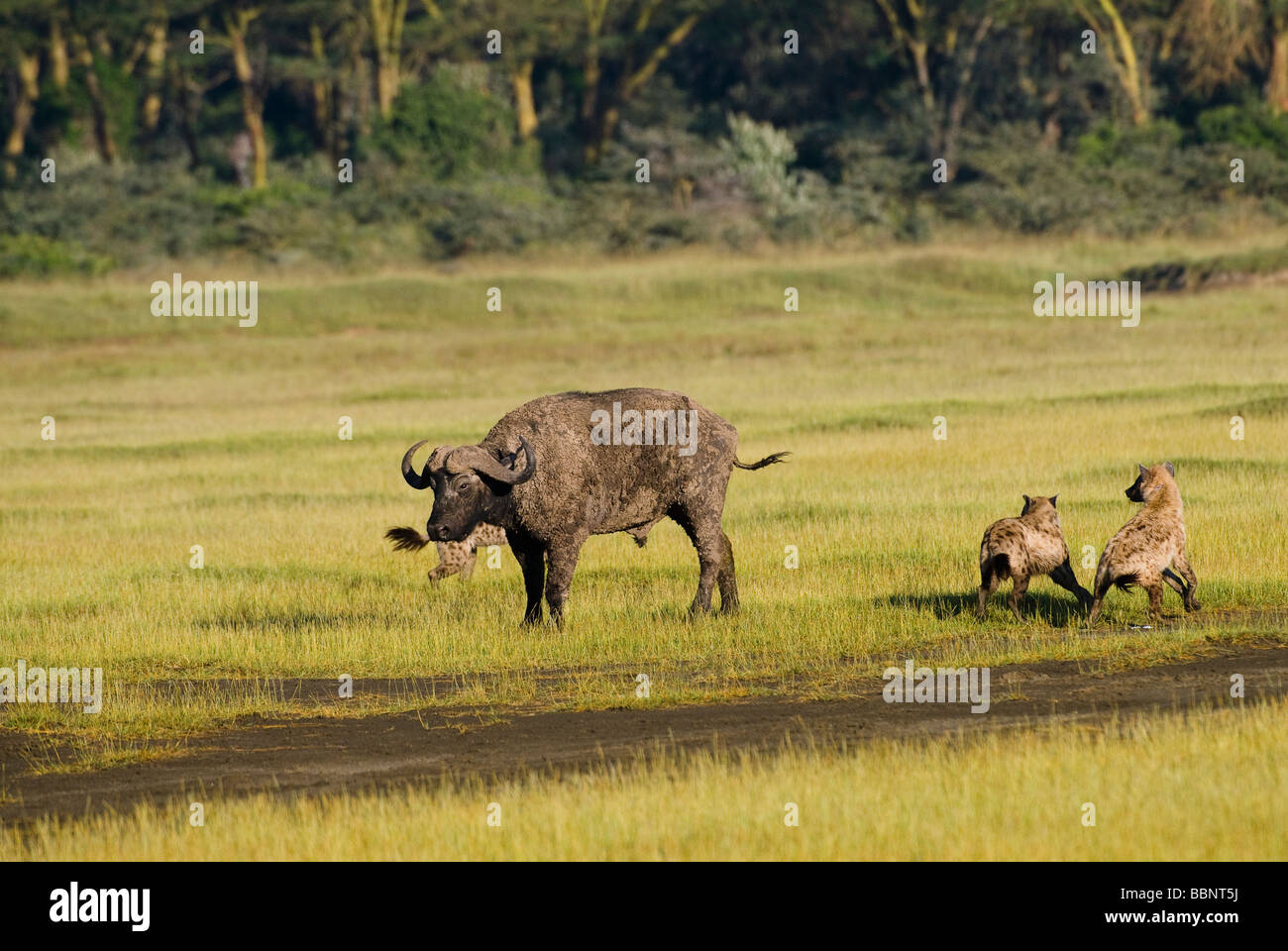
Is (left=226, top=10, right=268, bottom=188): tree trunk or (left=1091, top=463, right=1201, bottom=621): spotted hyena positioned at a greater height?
(left=226, top=10, right=268, bottom=188): tree trunk

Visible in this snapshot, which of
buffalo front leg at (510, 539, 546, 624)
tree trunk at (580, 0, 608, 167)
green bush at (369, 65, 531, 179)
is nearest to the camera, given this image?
buffalo front leg at (510, 539, 546, 624)

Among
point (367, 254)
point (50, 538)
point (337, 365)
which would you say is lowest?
point (50, 538)

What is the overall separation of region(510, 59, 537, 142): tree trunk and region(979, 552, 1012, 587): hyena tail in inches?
2592

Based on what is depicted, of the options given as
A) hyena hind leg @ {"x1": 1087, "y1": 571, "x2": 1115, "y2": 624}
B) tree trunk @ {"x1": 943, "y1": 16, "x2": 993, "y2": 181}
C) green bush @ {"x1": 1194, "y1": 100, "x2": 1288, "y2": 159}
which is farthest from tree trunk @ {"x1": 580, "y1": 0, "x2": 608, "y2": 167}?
hyena hind leg @ {"x1": 1087, "y1": 571, "x2": 1115, "y2": 624}

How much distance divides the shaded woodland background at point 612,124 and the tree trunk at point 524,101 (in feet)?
0.61

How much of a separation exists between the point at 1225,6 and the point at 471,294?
29941 millimetres

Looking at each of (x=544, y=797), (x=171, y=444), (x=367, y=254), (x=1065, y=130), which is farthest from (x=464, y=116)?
(x=544, y=797)

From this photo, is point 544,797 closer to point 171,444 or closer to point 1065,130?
point 171,444

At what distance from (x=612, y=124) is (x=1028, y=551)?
214 feet

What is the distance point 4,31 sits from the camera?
2876 inches

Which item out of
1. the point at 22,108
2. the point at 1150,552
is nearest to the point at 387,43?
the point at 22,108

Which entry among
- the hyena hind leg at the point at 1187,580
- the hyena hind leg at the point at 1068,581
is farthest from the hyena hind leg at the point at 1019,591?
the hyena hind leg at the point at 1187,580

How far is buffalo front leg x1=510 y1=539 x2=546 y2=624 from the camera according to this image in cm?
1525

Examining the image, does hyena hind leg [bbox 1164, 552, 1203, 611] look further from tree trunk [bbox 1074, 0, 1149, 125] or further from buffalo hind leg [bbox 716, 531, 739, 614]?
tree trunk [bbox 1074, 0, 1149, 125]
